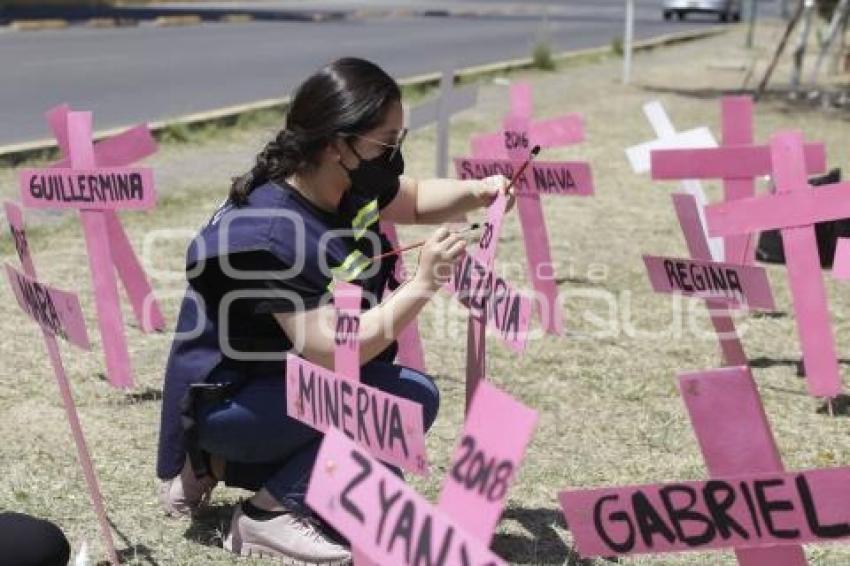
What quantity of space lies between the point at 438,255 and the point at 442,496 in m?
0.81

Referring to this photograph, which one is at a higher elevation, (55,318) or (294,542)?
(55,318)

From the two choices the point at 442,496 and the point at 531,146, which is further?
the point at 531,146

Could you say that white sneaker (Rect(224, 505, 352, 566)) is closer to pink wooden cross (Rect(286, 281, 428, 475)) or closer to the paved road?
pink wooden cross (Rect(286, 281, 428, 475))

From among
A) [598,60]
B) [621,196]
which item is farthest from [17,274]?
[598,60]

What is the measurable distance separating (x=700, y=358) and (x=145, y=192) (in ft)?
7.53

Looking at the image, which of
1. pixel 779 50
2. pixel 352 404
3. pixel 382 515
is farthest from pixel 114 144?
pixel 779 50

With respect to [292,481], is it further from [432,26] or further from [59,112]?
[432,26]

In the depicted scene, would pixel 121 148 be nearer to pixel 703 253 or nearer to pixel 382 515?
pixel 703 253

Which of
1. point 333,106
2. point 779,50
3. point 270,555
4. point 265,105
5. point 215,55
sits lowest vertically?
point 215,55

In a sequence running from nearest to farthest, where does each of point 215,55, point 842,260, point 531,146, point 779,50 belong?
point 842,260 → point 531,146 → point 779,50 → point 215,55

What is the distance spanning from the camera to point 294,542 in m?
3.45

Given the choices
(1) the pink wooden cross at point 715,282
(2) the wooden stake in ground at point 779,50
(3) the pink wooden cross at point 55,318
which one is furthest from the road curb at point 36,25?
(1) the pink wooden cross at point 715,282

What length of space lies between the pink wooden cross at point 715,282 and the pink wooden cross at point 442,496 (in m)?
1.35

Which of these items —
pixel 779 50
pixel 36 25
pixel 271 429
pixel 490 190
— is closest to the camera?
pixel 271 429
